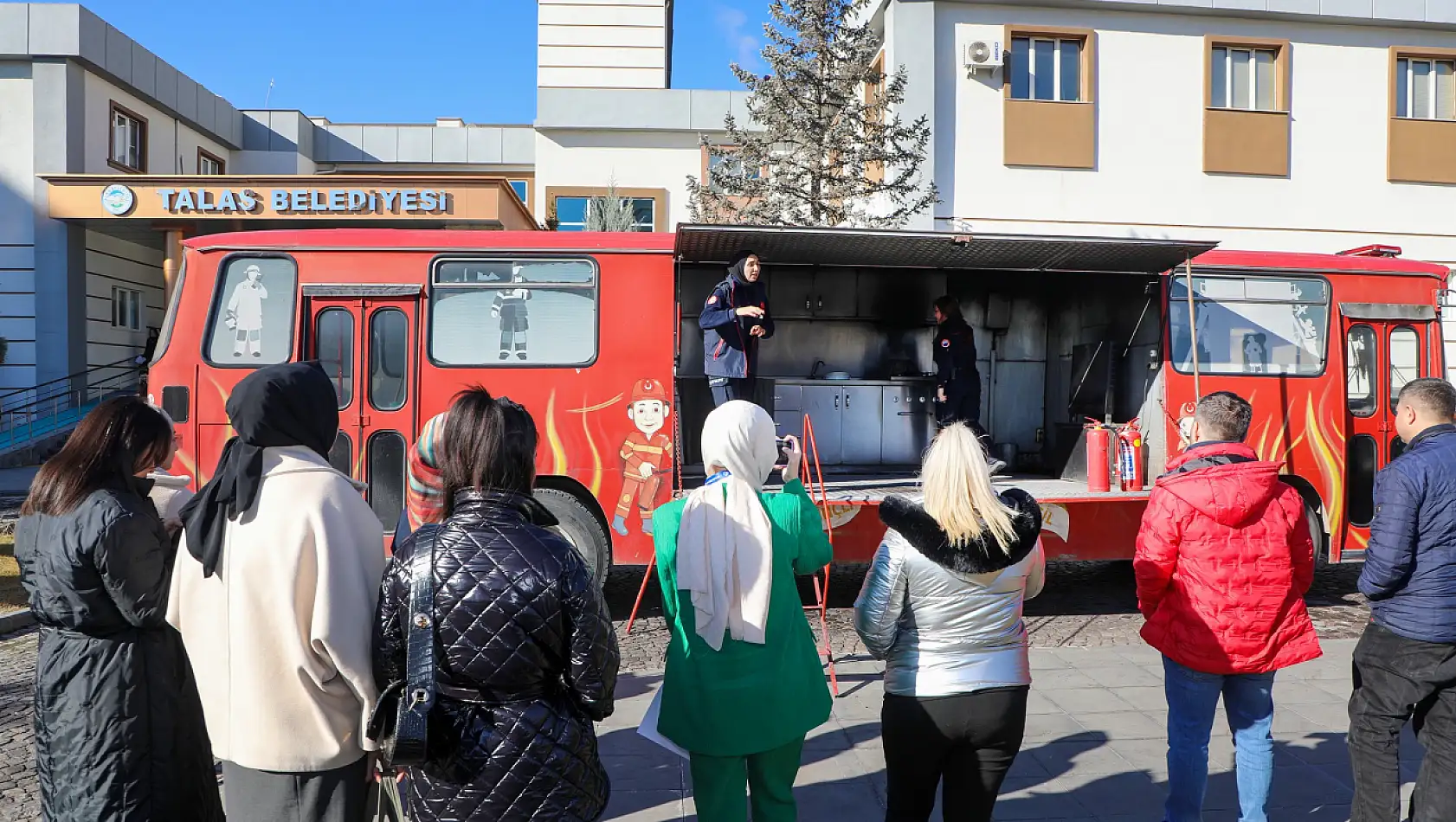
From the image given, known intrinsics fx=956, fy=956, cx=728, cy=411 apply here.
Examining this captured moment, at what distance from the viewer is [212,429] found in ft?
24.5

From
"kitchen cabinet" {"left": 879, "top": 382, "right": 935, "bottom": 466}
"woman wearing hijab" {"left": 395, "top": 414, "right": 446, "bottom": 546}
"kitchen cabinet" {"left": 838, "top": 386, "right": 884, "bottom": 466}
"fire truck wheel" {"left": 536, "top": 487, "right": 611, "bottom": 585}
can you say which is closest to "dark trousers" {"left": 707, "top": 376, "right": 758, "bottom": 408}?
"fire truck wheel" {"left": 536, "top": 487, "right": 611, "bottom": 585}

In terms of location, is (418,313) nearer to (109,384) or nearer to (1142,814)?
(1142,814)

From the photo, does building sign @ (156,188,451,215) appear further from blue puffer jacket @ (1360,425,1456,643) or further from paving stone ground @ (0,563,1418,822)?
blue puffer jacket @ (1360,425,1456,643)

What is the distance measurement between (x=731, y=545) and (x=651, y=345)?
4.88 meters

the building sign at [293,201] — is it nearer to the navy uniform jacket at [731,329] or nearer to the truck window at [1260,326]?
the navy uniform jacket at [731,329]

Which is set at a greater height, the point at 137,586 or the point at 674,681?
the point at 137,586

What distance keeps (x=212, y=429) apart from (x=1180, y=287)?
8.33 m

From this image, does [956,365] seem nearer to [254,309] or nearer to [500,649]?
[254,309]

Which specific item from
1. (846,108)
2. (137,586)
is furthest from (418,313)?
(846,108)

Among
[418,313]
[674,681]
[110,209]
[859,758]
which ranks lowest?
[859,758]

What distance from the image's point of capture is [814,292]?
1159 cm

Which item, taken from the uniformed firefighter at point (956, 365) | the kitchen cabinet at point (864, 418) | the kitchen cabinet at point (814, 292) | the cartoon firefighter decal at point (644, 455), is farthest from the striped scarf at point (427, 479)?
the kitchen cabinet at point (814, 292)

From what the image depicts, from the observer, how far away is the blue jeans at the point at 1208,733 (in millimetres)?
3717

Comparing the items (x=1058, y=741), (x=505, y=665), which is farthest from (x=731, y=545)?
(x=1058, y=741)
